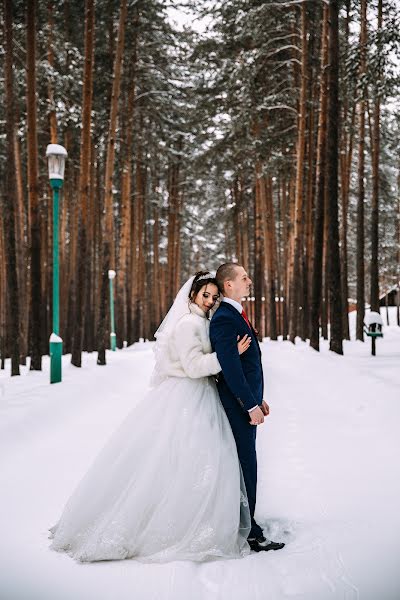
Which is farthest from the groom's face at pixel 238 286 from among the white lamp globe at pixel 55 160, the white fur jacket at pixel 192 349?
A: the white lamp globe at pixel 55 160

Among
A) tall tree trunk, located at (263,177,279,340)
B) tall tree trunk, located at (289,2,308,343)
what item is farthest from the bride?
tall tree trunk, located at (263,177,279,340)

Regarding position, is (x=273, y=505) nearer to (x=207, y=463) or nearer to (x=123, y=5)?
(x=207, y=463)

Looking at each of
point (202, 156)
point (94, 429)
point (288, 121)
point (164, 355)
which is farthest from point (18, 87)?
point (164, 355)

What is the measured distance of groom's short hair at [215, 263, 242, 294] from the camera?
3.71m

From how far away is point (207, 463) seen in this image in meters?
3.41

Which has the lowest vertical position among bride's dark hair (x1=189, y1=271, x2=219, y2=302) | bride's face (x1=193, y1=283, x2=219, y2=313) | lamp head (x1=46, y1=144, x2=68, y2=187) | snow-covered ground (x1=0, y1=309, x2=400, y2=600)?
snow-covered ground (x1=0, y1=309, x2=400, y2=600)

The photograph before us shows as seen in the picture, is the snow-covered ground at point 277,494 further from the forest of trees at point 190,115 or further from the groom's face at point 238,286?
the forest of trees at point 190,115

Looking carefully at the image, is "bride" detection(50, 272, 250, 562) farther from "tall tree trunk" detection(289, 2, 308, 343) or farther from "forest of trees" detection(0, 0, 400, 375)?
"tall tree trunk" detection(289, 2, 308, 343)

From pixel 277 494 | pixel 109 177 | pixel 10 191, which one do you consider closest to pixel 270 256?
pixel 109 177

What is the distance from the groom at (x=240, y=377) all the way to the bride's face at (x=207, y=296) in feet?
0.18

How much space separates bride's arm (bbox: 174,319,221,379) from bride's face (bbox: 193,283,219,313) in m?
0.21

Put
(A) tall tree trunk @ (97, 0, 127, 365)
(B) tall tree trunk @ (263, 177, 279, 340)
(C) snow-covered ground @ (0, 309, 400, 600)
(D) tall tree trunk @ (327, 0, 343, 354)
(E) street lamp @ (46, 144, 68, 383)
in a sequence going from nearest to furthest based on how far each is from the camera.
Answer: (C) snow-covered ground @ (0, 309, 400, 600) → (E) street lamp @ (46, 144, 68, 383) → (D) tall tree trunk @ (327, 0, 343, 354) → (A) tall tree trunk @ (97, 0, 127, 365) → (B) tall tree trunk @ (263, 177, 279, 340)

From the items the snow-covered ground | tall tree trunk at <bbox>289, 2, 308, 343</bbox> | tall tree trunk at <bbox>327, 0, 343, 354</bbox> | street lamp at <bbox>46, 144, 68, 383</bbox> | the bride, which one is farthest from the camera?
tall tree trunk at <bbox>289, 2, 308, 343</bbox>

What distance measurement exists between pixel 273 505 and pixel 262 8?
15.4m
